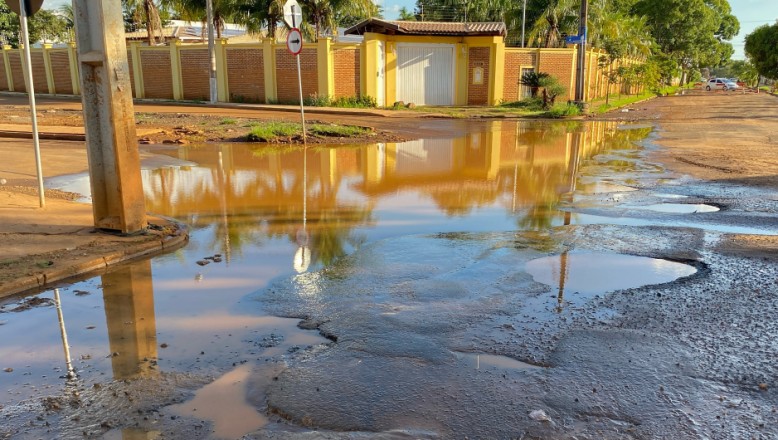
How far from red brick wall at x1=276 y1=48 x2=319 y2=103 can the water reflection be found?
1350 cm

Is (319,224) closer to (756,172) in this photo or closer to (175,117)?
(756,172)

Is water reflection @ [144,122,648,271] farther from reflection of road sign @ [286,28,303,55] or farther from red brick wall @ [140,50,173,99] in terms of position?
red brick wall @ [140,50,173,99]

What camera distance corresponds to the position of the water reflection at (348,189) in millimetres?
7352

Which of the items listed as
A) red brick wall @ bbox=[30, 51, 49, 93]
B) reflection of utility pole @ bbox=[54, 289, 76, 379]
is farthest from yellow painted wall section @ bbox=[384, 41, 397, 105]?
reflection of utility pole @ bbox=[54, 289, 76, 379]

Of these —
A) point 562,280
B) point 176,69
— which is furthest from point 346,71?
point 562,280

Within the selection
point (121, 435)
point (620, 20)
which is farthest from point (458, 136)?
point (620, 20)

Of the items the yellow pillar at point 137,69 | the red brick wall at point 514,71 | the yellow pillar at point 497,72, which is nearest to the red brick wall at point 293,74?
the yellow pillar at point 137,69

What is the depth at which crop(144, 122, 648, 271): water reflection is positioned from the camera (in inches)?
289

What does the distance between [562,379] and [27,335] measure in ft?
12.2

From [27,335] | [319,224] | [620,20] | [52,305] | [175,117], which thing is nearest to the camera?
[27,335]

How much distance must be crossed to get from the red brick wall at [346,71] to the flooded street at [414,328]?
2030 cm

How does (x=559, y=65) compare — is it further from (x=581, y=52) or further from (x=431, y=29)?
(x=431, y=29)

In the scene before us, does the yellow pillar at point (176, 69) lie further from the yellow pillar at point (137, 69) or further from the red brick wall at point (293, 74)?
the red brick wall at point (293, 74)

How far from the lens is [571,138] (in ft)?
58.4
